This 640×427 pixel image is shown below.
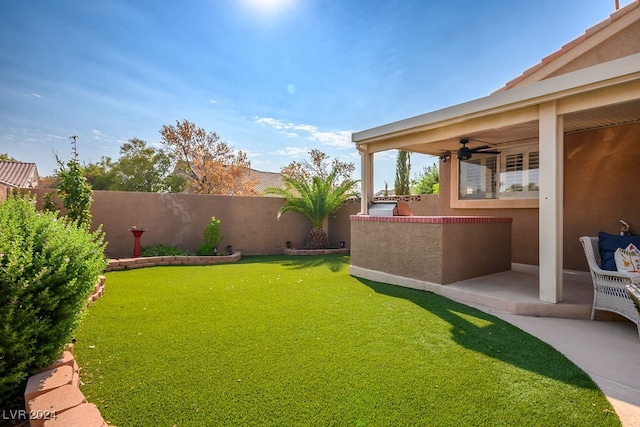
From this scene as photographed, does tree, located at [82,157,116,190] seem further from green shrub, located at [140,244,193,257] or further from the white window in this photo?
the white window

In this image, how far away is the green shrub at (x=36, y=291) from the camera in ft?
7.57

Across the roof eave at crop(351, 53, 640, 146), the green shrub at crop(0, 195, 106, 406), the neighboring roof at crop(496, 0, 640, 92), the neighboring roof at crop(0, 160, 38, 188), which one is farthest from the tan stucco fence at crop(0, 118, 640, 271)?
the neighboring roof at crop(0, 160, 38, 188)

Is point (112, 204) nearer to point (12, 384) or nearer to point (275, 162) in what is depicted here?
point (12, 384)

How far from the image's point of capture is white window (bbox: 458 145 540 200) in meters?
8.12

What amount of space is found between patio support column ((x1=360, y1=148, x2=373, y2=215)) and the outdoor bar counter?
75 cm

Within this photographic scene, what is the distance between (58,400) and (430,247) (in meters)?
5.86

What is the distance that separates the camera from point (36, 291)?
8.27 feet

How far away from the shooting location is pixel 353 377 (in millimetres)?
2875

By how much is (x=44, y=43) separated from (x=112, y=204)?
15.8ft

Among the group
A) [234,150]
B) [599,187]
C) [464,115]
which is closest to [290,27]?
[464,115]

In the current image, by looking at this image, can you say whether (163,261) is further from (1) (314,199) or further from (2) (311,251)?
(1) (314,199)

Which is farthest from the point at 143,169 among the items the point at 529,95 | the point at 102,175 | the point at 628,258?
the point at 628,258

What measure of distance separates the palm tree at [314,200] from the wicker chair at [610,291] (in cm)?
886

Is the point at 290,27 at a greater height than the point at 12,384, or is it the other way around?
the point at 290,27
